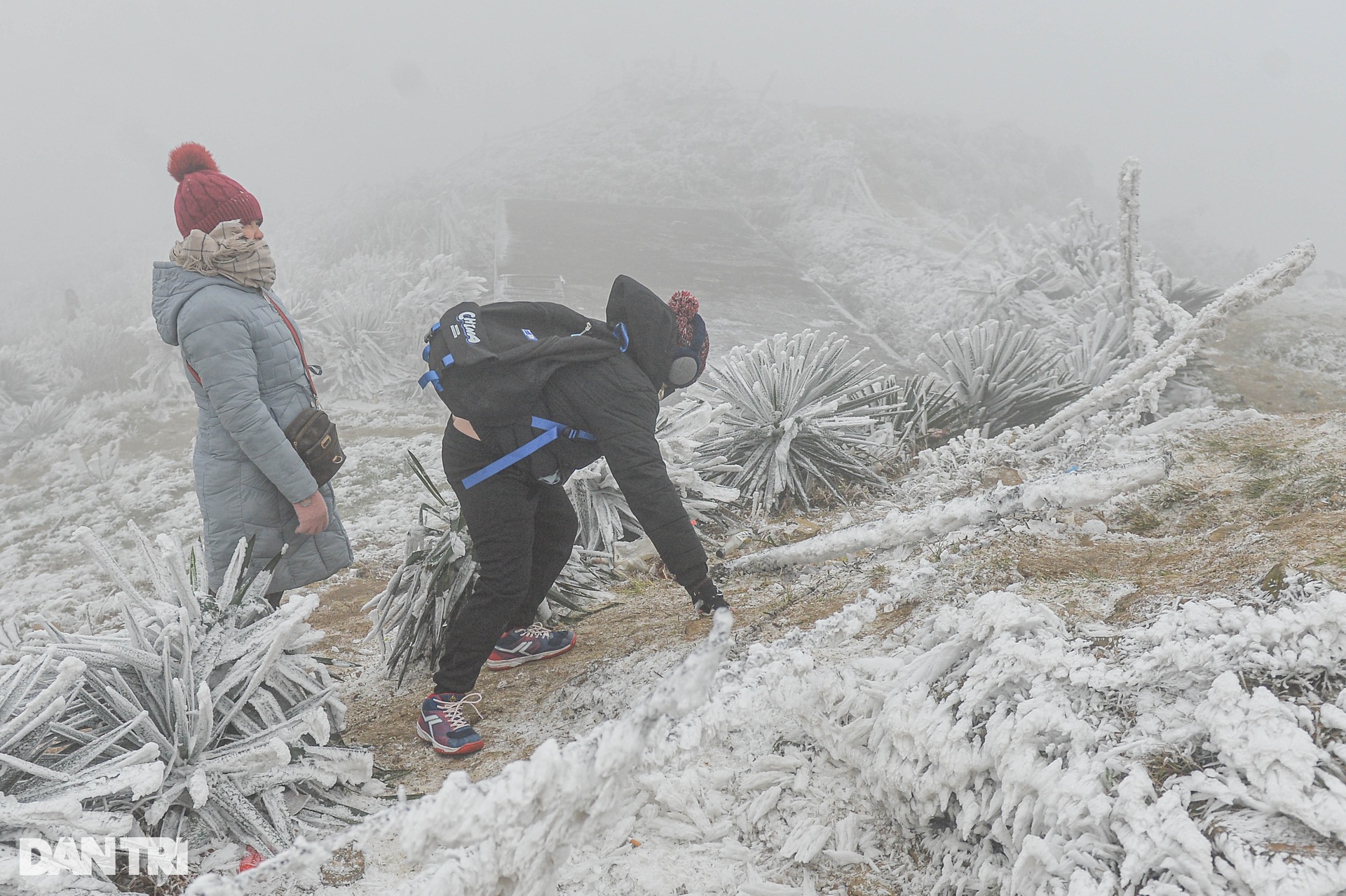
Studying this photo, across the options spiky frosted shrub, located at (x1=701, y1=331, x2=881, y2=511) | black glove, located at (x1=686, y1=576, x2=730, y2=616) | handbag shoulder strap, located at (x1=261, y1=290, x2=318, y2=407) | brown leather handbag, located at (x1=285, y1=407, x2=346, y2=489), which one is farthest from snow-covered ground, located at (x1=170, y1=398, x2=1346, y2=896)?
spiky frosted shrub, located at (x1=701, y1=331, x2=881, y2=511)

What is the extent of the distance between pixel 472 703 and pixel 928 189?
22983 mm

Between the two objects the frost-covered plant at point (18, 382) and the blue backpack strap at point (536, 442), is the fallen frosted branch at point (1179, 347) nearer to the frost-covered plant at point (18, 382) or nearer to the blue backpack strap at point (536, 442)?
the blue backpack strap at point (536, 442)

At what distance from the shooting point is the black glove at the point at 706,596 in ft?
7.04

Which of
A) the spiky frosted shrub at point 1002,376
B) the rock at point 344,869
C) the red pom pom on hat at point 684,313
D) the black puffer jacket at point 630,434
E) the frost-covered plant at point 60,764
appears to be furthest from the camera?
the spiky frosted shrub at point 1002,376

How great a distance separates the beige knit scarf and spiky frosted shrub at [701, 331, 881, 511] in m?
2.70

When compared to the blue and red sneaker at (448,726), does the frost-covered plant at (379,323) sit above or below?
above

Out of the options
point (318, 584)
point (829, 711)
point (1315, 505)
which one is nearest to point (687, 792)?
point (829, 711)

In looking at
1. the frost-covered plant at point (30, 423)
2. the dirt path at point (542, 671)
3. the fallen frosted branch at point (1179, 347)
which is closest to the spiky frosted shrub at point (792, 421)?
the fallen frosted branch at point (1179, 347)

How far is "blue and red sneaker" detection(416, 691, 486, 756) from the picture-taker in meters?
2.23

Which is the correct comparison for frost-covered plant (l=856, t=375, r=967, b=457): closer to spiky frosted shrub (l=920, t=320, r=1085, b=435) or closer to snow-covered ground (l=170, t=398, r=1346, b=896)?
spiky frosted shrub (l=920, t=320, r=1085, b=435)

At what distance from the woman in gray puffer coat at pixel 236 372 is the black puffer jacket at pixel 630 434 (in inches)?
28.3

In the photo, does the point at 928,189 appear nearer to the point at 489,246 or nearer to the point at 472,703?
the point at 489,246

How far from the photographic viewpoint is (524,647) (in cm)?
282

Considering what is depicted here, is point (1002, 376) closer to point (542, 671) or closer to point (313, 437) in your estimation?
point (542, 671)
